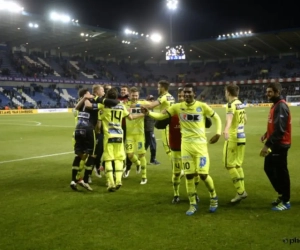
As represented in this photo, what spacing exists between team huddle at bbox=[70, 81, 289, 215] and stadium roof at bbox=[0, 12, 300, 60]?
3919 cm

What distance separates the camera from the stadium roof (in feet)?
158

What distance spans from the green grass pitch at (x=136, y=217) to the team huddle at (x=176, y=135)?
36 centimetres

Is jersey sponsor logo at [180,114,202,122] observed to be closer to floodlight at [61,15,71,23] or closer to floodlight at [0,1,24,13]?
floodlight at [0,1,24,13]

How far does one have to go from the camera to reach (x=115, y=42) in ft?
201

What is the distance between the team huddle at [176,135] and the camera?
5930 millimetres

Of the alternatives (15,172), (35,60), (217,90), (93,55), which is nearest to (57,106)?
(35,60)

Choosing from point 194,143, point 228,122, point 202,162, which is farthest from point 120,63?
point 202,162

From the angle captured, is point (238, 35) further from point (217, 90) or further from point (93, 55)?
point (93, 55)

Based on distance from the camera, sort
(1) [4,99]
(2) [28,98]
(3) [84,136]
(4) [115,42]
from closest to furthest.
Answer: (3) [84,136], (1) [4,99], (2) [28,98], (4) [115,42]

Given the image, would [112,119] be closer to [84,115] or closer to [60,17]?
[84,115]

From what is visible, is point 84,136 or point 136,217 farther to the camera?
point 84,136

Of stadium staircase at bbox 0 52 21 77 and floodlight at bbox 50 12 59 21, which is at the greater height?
floodlight at bbox 50 12 59 21

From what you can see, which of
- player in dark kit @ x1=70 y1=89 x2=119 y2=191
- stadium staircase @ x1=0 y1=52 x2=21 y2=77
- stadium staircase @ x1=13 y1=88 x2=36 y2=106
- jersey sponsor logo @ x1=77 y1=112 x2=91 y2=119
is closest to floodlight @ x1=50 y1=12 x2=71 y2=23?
stadium staircase @ x1=0 y1=52 x2=21 y2=77

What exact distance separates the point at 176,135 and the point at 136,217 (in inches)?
69.5
